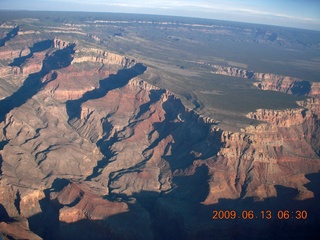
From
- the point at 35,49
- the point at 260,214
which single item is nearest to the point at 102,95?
the point at 35,49

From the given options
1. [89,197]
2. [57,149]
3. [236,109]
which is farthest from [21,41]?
[89,197]

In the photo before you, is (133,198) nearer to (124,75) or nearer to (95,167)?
(95,167)

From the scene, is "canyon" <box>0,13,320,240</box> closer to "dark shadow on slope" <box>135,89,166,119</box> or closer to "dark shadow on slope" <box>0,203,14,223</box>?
"dark shadow on slope" <box>0,203,14,223</box>

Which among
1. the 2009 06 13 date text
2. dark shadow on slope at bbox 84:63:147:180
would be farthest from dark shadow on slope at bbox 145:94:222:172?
the 2009 06 13 date text

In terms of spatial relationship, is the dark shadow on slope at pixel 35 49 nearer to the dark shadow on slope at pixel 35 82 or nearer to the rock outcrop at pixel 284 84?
the dark shadow on slope at pixel 35 82

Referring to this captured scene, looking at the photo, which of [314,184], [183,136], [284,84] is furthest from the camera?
[284,84]

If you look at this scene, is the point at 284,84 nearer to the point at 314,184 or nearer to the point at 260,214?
→ the point at 314,184
